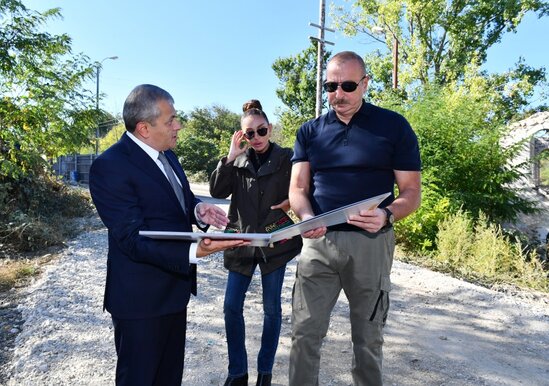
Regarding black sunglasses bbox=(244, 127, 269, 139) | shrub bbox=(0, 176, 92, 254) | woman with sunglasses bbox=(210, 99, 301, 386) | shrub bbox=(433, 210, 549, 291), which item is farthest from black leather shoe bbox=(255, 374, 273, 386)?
shrub bbox=(0, 176, 92, 254)

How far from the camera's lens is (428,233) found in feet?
28.0

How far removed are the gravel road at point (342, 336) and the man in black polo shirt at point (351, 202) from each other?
101 cm

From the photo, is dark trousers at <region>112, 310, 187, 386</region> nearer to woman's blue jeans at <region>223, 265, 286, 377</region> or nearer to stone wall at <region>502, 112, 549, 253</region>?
woman's blue jeans at <region>223, 265, 286, 377</region>

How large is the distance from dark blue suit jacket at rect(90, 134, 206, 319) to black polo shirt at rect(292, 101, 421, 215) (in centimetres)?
89

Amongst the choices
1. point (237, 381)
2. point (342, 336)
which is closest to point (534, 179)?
point (342, 336)

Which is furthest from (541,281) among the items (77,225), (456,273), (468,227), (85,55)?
(77,225)

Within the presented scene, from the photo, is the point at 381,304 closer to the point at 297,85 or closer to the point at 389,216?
the point at 389,216

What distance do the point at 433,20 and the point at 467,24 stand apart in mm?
2483

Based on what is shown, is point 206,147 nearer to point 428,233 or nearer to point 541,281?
point 428,233

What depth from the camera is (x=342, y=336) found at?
13.7ft

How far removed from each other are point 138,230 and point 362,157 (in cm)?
130

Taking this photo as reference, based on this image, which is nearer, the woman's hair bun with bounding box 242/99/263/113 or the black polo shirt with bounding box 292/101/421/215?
the black polo shirt with bounding box 292/101/421/215

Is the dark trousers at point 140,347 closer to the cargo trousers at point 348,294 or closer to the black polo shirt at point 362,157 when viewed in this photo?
the cargo trousers at point 348,294

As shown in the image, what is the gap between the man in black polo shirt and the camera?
2396mm
